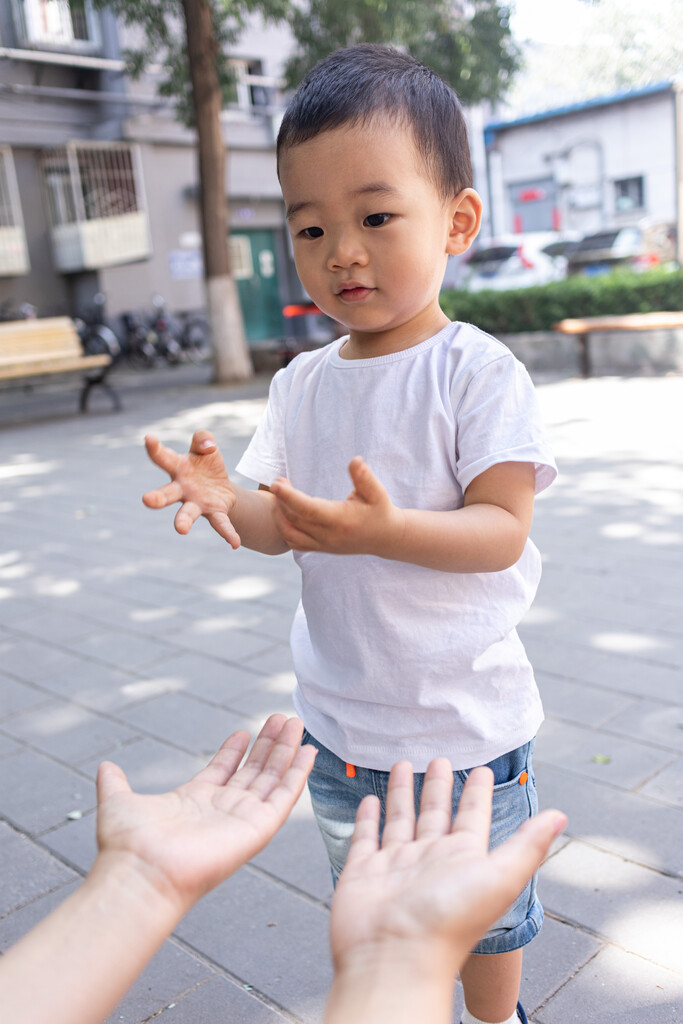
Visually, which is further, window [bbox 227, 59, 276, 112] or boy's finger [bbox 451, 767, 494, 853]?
window [bbox 227, 59, 276, 112]

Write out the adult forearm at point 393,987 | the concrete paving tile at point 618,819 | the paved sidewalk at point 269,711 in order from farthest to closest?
1. the concrete paving tile at point 618,819
2. the paved sidewalk at point 269,711
3. the adult forearm at point 393,987

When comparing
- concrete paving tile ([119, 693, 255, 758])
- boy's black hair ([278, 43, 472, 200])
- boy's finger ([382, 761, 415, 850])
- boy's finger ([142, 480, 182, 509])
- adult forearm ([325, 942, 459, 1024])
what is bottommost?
concrete paving tile ([119, 693, 255, 758])

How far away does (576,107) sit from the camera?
81.3 ft

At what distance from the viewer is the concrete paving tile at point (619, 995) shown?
5.57 feet

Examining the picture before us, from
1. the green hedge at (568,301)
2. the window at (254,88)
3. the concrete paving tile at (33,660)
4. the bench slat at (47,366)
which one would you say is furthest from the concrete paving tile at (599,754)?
the window at (254,88)

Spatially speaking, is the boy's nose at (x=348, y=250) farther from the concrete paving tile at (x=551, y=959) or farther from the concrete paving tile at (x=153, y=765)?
the concrete paving tile at (x=153, y=765)

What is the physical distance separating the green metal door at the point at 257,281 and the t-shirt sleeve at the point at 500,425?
19.5 meters

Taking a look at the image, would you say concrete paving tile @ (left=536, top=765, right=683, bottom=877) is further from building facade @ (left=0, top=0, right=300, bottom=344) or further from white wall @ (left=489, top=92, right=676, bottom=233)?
white wall @ (left=489, top=92, right=676, bottom=233)

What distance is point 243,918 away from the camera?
208cm

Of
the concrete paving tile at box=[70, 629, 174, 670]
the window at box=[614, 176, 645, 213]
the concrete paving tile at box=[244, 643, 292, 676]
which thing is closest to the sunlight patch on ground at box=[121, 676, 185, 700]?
the concrete paving tile at box=[70, 629, 174, 670]

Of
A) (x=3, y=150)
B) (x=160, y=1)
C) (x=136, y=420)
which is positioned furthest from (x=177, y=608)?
(x=3, y=150)

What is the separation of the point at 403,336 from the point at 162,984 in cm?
132

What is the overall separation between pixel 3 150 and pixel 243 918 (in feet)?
56.8

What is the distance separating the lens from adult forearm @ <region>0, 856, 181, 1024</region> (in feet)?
3.08
